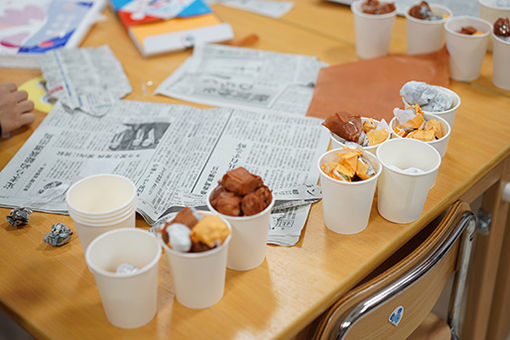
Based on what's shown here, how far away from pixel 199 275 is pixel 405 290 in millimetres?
315

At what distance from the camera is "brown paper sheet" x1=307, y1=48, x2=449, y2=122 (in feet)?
3.92

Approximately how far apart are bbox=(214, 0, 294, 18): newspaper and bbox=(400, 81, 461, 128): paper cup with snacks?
0.77 m

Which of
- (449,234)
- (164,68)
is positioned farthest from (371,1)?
(449,234)

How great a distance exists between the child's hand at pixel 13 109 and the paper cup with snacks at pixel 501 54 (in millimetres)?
→ 1058

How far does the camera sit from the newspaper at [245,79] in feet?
4.09

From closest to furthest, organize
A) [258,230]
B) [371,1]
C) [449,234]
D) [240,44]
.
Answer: [258,230] < [449,234] < [371,1] < [240,44]

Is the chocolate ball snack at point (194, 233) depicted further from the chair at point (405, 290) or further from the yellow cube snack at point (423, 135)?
the yellow cube snack at point (423, 135)

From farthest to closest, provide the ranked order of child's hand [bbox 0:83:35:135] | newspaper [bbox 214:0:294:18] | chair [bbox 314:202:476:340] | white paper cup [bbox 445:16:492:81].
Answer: newspaper [bbox 214:0:294:18], white paper cup [bbox 445:16:492:81], child's hand [bbox 0:83:35:135], chair [bbox 314:202:476:340]

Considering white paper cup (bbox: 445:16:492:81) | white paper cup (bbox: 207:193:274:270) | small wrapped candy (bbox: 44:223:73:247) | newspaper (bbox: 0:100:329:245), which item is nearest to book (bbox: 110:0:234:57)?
newspaper (bbox: 0:100:329:245)

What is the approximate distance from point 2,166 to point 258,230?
594 millimetres

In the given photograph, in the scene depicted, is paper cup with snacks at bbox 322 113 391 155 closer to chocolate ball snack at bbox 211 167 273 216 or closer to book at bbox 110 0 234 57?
chocolate ball snack at bbox 211 167 273 216

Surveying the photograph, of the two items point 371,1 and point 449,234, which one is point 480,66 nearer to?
point 371,1

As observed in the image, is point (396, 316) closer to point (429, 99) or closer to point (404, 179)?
point (404, 179)

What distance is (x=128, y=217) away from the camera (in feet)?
2.55
